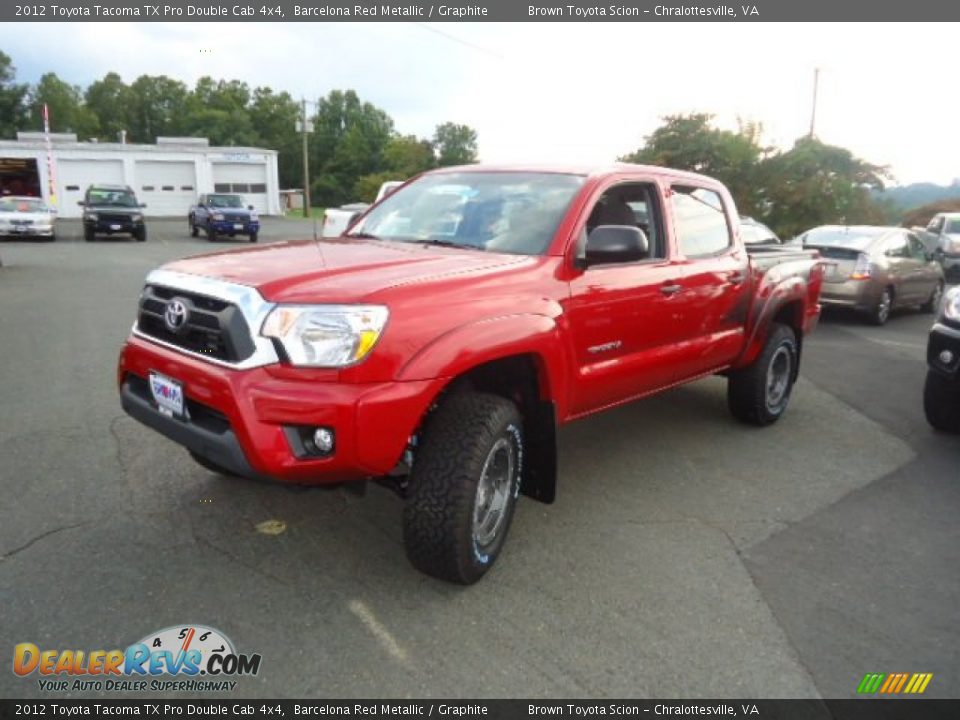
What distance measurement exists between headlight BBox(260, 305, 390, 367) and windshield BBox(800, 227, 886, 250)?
1064 centimetres

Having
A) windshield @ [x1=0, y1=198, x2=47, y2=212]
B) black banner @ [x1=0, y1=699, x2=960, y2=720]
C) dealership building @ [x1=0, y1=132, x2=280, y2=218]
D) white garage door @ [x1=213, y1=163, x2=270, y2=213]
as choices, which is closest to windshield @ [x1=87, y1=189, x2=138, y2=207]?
windshield @ [x1=0, y1=198, x2=47, y2=212]

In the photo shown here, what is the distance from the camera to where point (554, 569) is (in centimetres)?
348

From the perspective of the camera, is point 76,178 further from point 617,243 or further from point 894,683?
point 894,683

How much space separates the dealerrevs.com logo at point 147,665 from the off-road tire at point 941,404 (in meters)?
5.41

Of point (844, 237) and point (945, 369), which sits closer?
point (945, 369)

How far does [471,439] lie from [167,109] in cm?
10268

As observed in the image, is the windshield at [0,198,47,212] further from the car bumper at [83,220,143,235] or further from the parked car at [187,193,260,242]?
the parked car at [187,193,260,242]

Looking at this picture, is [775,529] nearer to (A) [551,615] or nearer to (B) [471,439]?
(A) [551,615]

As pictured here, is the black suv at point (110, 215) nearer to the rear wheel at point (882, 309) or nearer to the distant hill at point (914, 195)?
the rear wheel at point (882, 309)

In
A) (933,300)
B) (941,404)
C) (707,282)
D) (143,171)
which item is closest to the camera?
(707,282)

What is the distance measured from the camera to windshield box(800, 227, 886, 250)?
37.9 feet

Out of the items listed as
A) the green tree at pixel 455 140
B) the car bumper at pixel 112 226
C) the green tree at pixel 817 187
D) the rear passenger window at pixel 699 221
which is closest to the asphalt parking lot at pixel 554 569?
the rear passenger window at pixel 699 221

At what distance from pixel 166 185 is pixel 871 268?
38.5 m

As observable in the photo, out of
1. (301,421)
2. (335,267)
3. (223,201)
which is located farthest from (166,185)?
(301,421)
